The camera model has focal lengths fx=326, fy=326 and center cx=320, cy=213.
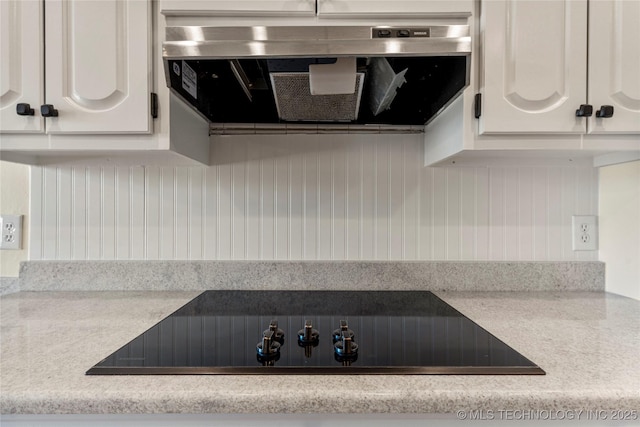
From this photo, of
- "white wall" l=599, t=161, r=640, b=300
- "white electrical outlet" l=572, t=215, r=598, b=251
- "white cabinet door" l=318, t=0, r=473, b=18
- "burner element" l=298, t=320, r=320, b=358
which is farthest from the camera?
"white electrical outlet" l=572, t=215, r=598, b=251

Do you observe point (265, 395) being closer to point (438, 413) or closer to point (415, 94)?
point (438, 413)

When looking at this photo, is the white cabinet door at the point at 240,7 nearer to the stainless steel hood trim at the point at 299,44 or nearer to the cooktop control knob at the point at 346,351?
the stainless steel hood trim at the point at 299,44

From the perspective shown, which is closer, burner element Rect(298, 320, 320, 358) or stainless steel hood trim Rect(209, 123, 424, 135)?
burner element Rect(298, 320, 320, 358)

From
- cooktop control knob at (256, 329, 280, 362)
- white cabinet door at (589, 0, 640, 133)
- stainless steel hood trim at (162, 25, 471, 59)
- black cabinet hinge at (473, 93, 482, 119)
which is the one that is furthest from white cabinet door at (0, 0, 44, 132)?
white cabinet door at (589, 0, 640, 133)

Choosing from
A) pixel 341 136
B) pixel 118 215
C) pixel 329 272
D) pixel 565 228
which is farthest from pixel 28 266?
pixel 565 228

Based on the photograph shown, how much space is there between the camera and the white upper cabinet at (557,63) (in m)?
0.82

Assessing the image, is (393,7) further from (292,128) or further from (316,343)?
(316,343)

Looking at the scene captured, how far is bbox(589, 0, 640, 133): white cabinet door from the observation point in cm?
83

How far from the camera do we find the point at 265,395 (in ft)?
1.68

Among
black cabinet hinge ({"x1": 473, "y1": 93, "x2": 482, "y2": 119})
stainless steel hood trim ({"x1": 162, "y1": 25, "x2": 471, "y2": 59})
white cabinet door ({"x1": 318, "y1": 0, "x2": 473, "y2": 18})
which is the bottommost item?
black cabinet hinge ({"x1": 473, "y1": 93, "x2": 482, "y2": 119})

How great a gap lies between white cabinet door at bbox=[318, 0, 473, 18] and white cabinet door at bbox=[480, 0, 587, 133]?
0.28 ft

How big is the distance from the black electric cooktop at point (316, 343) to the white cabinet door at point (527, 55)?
0.52 m

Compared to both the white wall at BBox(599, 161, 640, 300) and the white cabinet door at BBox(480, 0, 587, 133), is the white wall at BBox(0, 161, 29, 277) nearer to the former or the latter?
the white cabinet door at BBox(480, 0, 587, 133)

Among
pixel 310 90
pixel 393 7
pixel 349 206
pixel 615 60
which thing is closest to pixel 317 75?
pixel 310 90
